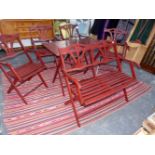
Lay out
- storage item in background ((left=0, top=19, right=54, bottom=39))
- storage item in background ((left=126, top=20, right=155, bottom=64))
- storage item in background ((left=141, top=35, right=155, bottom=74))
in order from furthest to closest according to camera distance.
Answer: storage item in background ((left=0, top=19, right=54, bottom=39)), storage item in background ((left=126, top=20, right=155, bottom=64)), storage item in background ((left=141, top=35, right=155, bottom=74))

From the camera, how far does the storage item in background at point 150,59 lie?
333 cm

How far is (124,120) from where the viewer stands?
2088 millimetres

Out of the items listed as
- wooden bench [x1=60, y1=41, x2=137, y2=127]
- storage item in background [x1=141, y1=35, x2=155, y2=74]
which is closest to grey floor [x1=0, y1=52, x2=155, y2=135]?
wooden bench [x1=60, y1=41, x2=137, y2=127]

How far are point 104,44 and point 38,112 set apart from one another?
1332mm

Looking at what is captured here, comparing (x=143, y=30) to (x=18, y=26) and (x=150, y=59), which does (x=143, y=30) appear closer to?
(x=150, y=59)

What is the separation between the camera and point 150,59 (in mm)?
3383

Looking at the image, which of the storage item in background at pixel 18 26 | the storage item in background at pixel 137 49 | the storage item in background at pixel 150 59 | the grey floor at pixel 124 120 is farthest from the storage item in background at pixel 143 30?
the storage item in background at pixel 18 26

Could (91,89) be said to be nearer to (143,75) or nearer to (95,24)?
(143,75)

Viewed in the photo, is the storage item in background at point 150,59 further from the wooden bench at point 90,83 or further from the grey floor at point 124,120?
the wooden bench at point 90,83

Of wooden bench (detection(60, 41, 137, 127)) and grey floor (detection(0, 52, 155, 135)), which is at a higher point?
wooden bench (detection(60, 41, 137, 127))

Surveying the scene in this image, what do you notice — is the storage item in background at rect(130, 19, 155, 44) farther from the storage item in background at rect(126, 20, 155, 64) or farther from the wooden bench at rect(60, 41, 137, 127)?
the wooden bench at rect(60, 41, 137, 127)

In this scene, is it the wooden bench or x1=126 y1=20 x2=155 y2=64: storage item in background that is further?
x1=126 y1=20 x2=155 y2=64: storage item in background

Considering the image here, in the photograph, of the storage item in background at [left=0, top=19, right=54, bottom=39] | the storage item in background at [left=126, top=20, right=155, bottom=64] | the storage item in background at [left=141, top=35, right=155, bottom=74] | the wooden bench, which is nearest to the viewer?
the wooden bench

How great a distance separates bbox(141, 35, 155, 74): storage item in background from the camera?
3330mm
